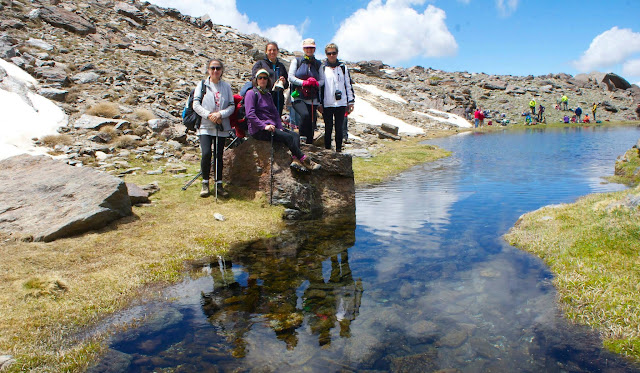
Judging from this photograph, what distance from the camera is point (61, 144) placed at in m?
16.8

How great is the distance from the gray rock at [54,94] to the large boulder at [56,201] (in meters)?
13.1

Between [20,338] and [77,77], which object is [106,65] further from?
[20,338]

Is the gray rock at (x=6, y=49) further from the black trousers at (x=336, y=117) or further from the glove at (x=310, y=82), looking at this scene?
the black trousers at (x=336, y=117)

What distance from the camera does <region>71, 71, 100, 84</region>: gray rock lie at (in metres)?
25.1

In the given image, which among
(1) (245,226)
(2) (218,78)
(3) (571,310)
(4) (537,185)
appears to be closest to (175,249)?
(1) (245,226)

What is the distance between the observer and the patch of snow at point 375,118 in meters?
49.2

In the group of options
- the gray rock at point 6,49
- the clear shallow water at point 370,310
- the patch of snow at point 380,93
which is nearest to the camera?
the clear shallow water at point 370,310

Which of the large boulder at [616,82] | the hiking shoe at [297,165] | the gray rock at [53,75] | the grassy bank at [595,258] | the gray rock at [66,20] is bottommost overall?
the grassy bank at [595,258]

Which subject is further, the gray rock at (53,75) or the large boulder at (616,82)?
the large boulder at (616,82)

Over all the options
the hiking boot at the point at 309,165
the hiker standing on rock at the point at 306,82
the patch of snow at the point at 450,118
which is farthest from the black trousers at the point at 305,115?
the patch of snow at the point at 450,118

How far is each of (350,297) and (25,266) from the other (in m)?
5.72

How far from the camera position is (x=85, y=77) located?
25562mm

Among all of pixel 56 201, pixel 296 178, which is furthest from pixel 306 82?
pixel 56 201

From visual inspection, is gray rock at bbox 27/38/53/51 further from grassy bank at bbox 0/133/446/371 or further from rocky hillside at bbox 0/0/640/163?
grassy bank at bbox 0/133/446/371
